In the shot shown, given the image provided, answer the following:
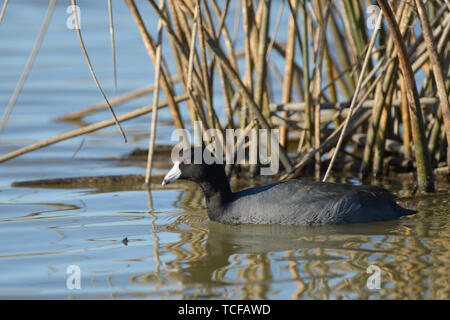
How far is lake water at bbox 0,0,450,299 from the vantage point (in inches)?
151

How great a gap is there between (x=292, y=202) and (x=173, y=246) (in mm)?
888

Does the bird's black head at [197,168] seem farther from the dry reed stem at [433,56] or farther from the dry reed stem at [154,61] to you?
the dry reed stem at [433,56]

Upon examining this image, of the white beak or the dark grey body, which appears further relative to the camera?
the white beak

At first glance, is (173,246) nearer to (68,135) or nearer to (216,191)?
Answer: (216,191)

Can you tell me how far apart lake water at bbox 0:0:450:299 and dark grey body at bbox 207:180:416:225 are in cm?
7

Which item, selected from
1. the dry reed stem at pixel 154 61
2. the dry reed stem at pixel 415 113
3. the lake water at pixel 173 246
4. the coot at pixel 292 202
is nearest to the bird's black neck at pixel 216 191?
the coot at pixel 292 202

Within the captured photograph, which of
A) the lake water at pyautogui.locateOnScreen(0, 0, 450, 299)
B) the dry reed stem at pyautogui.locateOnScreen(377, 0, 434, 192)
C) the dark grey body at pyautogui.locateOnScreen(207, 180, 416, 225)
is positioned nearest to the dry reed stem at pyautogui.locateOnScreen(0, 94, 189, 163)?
the lake water at pyautogui.locateOnScreen(0, 0, 450, 299)

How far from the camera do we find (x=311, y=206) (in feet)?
16.5

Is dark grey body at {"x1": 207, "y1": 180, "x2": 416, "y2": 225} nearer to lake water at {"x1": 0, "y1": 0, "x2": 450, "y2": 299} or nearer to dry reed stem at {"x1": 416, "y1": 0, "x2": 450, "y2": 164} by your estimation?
lake water at {"x1": 0, "y1": 0, "x2": 450, "y2": 299}

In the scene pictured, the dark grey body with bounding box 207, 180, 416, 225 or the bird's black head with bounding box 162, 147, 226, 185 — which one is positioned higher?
the bird's black head with bounding box 162, 147, 226, 185

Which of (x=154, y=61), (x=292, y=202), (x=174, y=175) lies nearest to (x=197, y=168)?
(x=174, y=175)

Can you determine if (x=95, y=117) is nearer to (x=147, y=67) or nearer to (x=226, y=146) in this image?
(x=147, y=67)

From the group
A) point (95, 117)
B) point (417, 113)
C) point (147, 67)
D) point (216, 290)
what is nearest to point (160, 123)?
point (95, 117)
